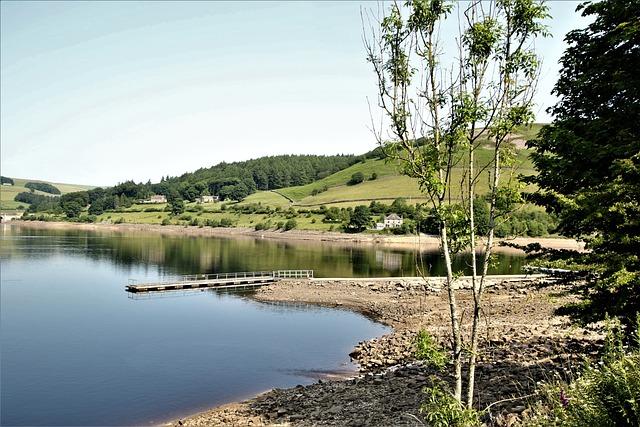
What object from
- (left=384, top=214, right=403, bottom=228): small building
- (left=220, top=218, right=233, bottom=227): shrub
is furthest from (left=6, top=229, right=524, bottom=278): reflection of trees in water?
(left=220, top=218, right=233, bottom=227): shrub

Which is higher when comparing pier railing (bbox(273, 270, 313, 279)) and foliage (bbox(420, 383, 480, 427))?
foliage (bbox(420, 383, 480, 427))

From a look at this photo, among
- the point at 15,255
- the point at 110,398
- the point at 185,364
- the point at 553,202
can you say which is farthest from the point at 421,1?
the point at 15,255

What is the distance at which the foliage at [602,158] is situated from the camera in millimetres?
13523

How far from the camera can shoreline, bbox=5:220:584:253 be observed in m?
114

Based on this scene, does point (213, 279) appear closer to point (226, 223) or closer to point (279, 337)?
point (279, 337)

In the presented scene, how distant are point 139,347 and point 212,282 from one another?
84.8 ft

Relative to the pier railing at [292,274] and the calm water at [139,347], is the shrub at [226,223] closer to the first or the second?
the calm water at [139,347]

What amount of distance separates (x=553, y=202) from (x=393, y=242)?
11230 cm

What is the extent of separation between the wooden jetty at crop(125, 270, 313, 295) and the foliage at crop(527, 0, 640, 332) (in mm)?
49458

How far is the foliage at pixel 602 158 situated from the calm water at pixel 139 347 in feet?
61.0

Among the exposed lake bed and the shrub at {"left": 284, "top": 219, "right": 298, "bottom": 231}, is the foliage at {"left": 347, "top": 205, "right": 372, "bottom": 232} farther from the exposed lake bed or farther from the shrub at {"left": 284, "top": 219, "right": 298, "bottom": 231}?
the exposed lake bed

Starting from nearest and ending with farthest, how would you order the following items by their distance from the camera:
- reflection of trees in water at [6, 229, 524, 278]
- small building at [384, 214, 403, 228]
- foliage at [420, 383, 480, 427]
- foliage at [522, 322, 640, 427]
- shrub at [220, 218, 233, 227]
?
foliage at [522, 322, 640, 427] < foliage at [420, 383, 480, 427] < reflection of trees in water at [6, 229, 524, 278] < small building at [384, 214, 403, 228] < shrub at [220, 218, 233, 227]

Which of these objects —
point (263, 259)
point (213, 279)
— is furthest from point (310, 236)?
point (213, 279)

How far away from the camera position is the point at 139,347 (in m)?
34.9
